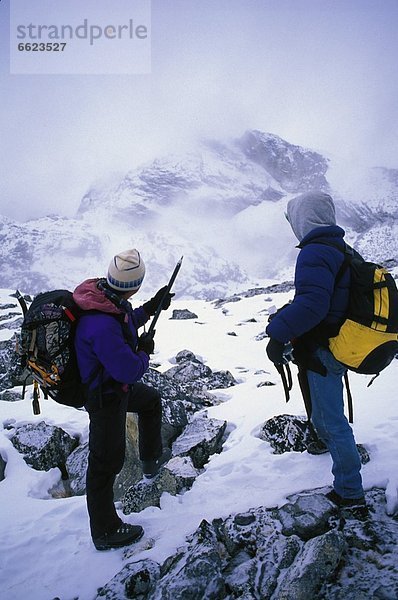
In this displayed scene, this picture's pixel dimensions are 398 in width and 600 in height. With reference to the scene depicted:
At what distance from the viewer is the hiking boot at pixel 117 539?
3.00m

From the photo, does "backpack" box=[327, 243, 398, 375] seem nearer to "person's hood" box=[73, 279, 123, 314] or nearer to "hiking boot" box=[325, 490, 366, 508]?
"hiking boot" box=[325, 490, 366, 508]

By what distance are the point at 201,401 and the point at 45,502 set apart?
10.9ft

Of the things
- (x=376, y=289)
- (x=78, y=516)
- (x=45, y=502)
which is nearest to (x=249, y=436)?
(x=78, y=516)

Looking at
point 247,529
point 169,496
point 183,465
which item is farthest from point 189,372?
point 247,529

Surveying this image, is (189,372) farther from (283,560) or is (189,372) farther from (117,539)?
(283,560)

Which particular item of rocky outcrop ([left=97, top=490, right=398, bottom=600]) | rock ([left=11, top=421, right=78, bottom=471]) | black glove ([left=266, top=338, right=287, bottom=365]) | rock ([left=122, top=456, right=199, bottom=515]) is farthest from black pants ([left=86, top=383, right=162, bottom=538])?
rock ([left=11, top=421, right=78, bottom=471])

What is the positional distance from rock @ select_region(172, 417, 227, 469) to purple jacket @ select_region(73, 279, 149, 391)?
2319mm

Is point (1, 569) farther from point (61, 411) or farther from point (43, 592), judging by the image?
point (61, 411)

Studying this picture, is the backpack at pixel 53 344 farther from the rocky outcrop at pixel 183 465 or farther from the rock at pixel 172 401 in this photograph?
the rock at pixel 172 401

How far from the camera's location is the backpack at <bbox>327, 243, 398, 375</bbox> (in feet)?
8.55

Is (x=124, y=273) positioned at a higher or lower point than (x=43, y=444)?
higher

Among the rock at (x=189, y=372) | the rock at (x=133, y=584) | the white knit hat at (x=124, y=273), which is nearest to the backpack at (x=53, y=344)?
the white knit hat at (x=124, y=273)

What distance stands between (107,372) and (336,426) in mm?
2027

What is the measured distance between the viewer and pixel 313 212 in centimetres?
307
